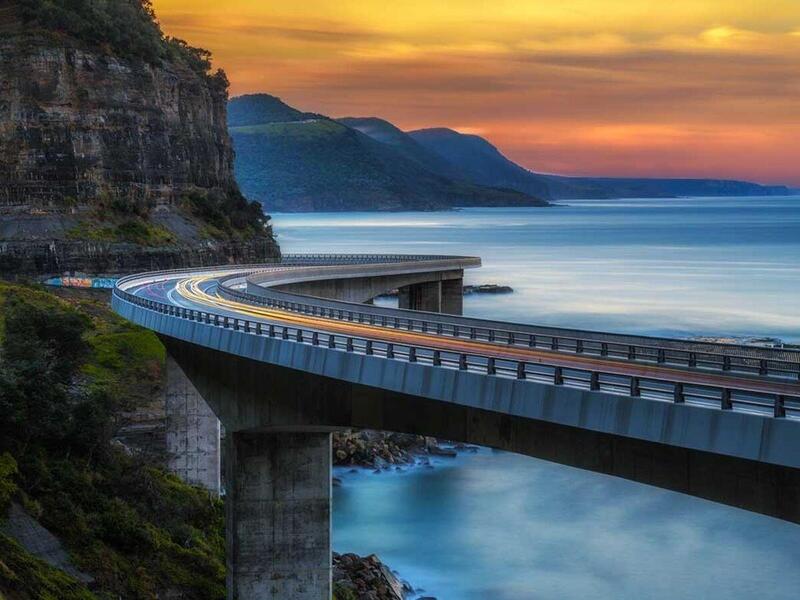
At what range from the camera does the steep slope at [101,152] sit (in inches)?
4176

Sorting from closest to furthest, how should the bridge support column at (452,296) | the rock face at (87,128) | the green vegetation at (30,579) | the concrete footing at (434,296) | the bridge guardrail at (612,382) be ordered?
the bridge guardrail at (612,382)
the green vegetation at (30,579)
the rock face at (87,128)
the concrete footing at (434,296)
the bridge support column at (452,296)

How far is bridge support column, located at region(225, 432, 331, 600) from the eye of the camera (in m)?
39.7

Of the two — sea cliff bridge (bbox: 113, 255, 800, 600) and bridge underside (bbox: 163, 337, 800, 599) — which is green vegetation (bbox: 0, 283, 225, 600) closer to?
sea cliff bridge (bbox: 113, 255, 800, 600)

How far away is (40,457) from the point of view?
161ft

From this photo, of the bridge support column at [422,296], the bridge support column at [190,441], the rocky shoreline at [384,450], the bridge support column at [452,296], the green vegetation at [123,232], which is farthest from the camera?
the bridge support column at [452,296]

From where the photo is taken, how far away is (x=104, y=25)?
119938 mm

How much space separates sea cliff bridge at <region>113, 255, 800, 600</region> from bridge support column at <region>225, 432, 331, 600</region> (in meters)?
0.04

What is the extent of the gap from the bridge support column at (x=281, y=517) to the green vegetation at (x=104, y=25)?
82866 mm

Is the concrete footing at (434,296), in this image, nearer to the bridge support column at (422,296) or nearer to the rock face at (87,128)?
the bridge support column at (422,296)

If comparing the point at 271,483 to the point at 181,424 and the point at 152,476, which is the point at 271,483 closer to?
the point at 152,476

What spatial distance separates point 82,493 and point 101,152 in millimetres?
68684

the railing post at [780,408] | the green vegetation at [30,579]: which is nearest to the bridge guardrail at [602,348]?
the railing post at [780,408]

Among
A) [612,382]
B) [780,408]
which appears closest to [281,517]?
[612,382]

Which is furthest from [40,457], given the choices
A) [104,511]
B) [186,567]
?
[186,567]
